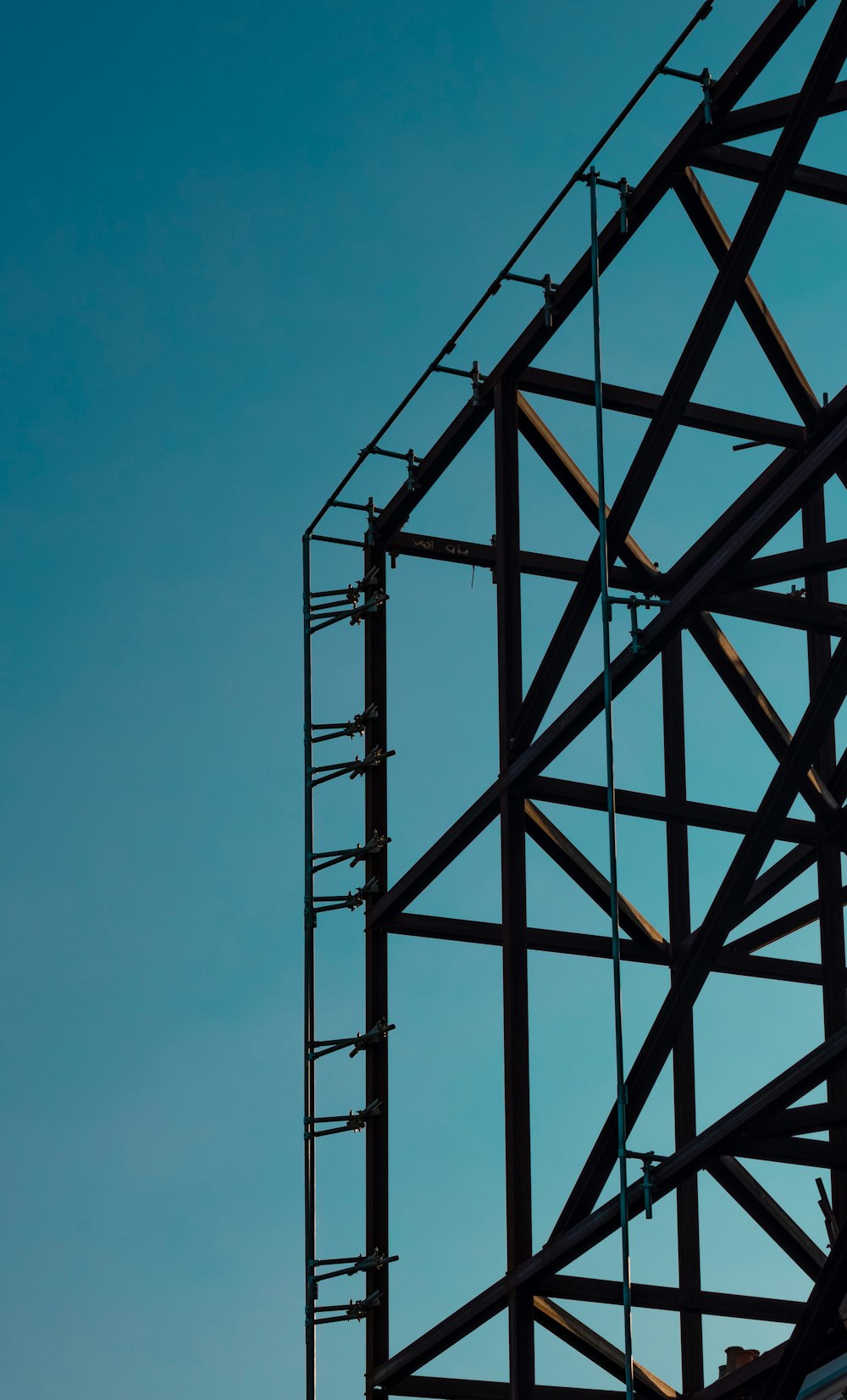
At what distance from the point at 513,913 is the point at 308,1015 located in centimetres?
341

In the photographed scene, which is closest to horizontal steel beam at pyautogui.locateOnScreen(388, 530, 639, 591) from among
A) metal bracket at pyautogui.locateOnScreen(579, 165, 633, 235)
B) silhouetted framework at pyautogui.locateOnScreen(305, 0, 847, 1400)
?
silhouetted framework at pyautogui.locateOnScreen(305, 0, 847, 1400)

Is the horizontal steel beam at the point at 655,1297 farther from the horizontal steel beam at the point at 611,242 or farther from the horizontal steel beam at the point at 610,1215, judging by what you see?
the horizontal steel beam at the point at 611,242

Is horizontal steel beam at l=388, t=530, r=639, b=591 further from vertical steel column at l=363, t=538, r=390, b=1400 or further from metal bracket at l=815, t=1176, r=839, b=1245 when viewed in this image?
metal bracket at l=815, t=1176, r=839, b=1245

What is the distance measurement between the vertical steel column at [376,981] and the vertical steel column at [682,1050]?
2741 mm

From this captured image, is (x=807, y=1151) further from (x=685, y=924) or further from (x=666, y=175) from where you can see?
(x=666, y=175)

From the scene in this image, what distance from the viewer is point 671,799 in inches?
778

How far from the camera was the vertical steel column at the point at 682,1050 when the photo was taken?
1870 centimetres

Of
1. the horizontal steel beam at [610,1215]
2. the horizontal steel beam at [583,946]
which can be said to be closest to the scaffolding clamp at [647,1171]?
the horizontal steel beam at [610,1215]

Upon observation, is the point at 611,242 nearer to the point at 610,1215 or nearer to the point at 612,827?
the point at 612,827

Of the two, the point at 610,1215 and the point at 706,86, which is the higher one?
the point at 706,86

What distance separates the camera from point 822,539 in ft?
66.0

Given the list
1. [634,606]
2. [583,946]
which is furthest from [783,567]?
[583,946]

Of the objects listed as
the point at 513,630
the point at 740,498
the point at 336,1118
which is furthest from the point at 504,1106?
the point at 740,498

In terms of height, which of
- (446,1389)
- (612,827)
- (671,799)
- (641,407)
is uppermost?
(641,407)
